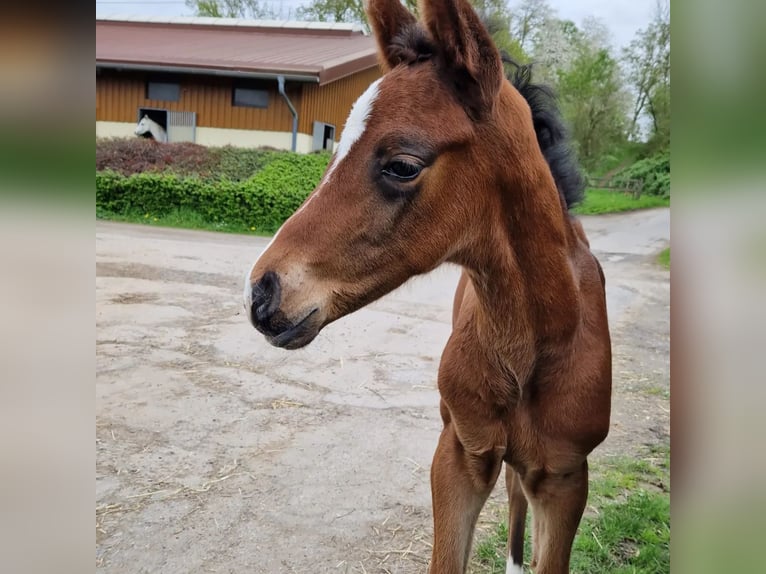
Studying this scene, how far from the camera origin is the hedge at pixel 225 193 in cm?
759

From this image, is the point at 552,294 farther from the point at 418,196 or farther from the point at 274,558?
the point at 274,558

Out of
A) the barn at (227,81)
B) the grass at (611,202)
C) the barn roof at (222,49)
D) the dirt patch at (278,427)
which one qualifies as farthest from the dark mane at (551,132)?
the barn roof at (222,49)

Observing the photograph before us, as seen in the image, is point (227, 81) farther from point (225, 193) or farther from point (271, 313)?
point (271, 313)

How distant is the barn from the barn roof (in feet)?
0.04

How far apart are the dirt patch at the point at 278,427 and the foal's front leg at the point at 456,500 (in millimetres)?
467

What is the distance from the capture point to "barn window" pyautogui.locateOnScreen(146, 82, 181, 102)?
24.1ft

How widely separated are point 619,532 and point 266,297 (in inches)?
68.1

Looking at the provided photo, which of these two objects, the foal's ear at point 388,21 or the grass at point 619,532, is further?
the grass at point 619,532

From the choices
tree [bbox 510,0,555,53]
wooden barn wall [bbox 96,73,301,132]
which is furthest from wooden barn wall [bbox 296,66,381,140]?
tree [bbox 510,0,555,53]

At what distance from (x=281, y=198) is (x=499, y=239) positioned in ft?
22.0

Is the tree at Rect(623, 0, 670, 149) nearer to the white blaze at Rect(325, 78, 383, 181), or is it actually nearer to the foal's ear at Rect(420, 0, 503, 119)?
the foal's ear at Rect(420, 0, 503, 119)

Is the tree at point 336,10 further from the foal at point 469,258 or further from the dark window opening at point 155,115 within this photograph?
the dark window opening at point 155,115
